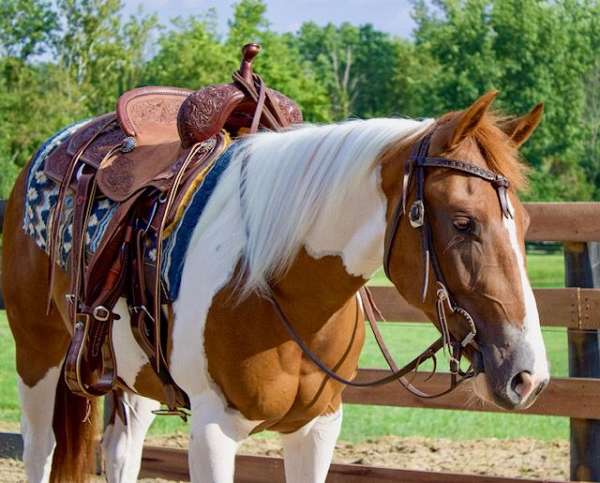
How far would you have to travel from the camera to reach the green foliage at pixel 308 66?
36.2 meters

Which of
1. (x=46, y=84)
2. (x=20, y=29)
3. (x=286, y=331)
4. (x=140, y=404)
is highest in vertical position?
(x=20, y=29)

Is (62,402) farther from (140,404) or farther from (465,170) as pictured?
(465,170)

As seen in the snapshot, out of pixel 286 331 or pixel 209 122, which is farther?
pixel 209 122

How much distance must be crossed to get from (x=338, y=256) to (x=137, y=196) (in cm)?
85

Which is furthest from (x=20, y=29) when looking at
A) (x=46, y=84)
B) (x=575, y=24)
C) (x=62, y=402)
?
(x=62, y=402)

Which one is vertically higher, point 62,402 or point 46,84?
point 46,84

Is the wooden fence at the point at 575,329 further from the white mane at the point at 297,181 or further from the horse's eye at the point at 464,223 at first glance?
the horse's eye at the point at 464,223

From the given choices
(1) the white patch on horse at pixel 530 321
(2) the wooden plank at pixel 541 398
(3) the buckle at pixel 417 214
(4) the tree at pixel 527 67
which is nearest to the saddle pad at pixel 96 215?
(3) the buckle at pixel 417 214

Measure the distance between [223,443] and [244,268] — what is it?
550 millimetres

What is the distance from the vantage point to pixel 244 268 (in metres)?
3.10

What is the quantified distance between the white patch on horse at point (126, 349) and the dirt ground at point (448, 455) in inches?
85.8

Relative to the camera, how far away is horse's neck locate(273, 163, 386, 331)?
291cm

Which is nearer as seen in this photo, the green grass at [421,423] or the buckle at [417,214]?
the buckle at [417,214]

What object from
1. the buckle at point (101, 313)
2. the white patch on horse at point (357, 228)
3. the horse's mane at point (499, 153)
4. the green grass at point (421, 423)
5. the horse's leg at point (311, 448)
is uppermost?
the horse's mane at point (499, 153)
